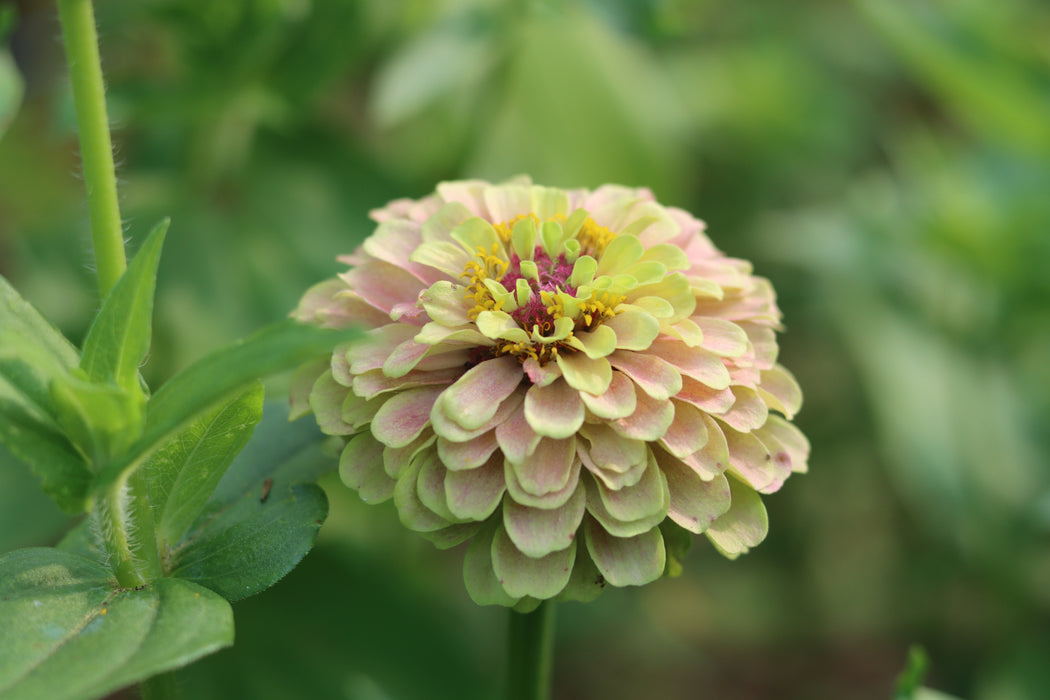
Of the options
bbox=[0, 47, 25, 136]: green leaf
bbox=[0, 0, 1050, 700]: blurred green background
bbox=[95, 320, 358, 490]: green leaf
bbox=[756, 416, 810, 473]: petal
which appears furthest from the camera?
bbox=[0, 0, 1050, 700]: blurred green background

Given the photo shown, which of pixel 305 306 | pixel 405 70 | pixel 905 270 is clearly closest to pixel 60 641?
pixel 305 306

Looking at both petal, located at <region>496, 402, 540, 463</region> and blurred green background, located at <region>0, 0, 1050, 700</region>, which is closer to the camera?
petal, located at <region>496, 402, 540, 463</region>

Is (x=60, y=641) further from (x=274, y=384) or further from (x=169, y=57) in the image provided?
(x=169, y=57)

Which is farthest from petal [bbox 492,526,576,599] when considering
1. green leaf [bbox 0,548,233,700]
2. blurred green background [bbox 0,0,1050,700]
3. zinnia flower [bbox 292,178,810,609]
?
blurred green background [bbox 0,0,1050,700]

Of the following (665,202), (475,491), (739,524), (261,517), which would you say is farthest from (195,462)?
(665,202)

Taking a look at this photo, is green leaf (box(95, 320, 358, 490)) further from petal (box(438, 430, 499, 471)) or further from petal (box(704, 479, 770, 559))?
petal (box(704, 479, 770, 559))

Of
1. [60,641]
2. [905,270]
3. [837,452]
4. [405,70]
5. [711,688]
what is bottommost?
[711,688]

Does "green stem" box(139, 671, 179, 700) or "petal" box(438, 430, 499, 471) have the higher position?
"petal" box(438, 430, 499, 471)

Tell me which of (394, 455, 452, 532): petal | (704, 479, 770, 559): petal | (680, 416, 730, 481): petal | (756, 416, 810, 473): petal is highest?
(680, 416, 730, 481): petal
